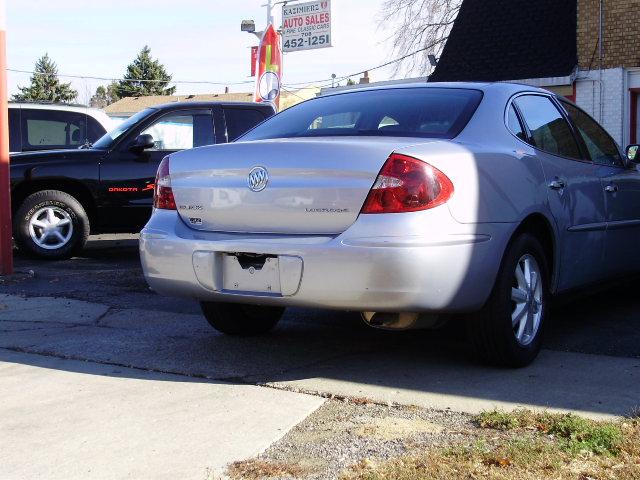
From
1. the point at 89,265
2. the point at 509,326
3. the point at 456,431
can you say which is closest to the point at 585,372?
the point at 509,326

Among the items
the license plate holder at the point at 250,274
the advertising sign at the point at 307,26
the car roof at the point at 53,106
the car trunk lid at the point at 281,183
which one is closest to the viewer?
the car trunk lid at the point at 281,183

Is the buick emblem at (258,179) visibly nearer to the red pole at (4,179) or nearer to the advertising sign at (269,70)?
the red pole at (4,179)

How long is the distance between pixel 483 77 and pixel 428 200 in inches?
581

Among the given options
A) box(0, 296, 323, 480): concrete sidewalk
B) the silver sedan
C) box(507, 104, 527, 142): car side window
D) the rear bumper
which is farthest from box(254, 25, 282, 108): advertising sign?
the rear bumper

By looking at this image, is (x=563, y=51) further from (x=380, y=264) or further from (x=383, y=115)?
(x=380, y=264)

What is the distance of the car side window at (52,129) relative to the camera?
40.4 ft

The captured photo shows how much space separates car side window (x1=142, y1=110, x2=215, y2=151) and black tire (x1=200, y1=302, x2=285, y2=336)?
191 inches

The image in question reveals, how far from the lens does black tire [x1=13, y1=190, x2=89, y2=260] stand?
9680 millimetres

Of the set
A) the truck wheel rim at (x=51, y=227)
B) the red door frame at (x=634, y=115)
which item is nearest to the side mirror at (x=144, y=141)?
the truck wheel rim at (x=51, y=227)

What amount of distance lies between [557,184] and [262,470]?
9.00 feet

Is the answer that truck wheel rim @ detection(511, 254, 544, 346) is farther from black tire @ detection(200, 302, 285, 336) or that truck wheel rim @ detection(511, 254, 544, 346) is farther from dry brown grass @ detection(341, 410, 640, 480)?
black tire @ detection(200, 302, 285, 336)

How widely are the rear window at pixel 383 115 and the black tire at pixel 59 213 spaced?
470cm

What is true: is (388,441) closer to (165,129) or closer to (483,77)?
(165,129)

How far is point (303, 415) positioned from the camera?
399 cm
